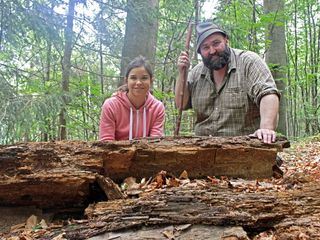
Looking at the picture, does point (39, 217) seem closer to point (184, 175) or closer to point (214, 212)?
point (184, 175)

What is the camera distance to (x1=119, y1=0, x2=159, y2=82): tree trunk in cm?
629

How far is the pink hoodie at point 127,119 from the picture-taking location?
410 cm

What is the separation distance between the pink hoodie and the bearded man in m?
0.46

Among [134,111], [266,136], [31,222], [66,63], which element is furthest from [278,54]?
[31,222]

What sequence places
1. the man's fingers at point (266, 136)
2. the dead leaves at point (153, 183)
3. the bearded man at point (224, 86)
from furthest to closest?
the bearded man at point (224, 86), the man's fingers at point (266, 136), the dead leaves at point (153, 183)

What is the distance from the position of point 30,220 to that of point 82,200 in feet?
Answer: 1.26

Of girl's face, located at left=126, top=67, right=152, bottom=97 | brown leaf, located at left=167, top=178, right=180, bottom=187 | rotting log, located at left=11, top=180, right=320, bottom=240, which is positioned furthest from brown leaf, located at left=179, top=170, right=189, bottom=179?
girl's face, located at left=126, top=67, right=152, bottom=97

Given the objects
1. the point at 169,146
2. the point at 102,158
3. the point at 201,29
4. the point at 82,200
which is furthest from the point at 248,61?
the point at 82,200

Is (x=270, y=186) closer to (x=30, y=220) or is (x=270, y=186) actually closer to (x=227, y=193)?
(x=227, y=193)

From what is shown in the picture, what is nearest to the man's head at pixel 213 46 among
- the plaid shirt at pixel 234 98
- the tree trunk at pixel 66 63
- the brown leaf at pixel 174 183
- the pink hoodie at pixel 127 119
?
the plaid shirt at pixel 234 98

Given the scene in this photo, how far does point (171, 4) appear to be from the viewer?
26.8 feet

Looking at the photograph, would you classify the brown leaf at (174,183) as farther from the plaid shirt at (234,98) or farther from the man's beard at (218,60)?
the man's beard at (218,60)

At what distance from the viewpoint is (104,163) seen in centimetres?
277

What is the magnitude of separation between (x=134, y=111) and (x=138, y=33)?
248cm
